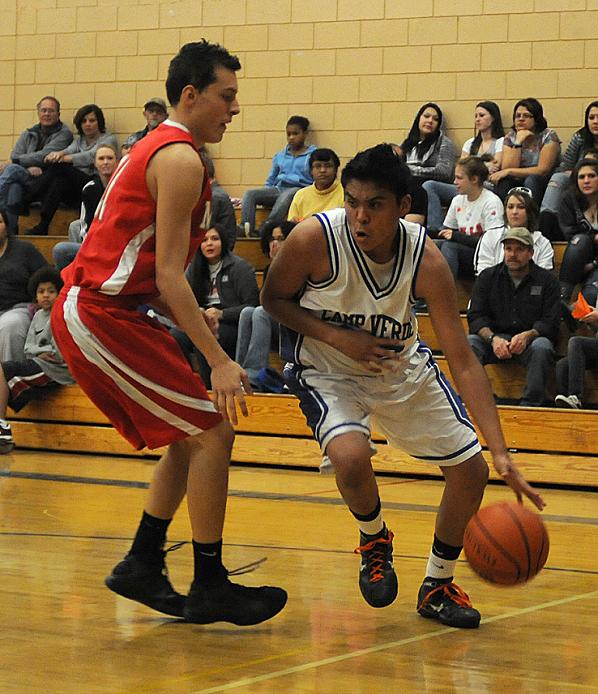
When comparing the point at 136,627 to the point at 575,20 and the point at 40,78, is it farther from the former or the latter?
the point at 40,78

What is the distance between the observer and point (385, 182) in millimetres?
3492

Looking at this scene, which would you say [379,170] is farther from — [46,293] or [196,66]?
[46,293]

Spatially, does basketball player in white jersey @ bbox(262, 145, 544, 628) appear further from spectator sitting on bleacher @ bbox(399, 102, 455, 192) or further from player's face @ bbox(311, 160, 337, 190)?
spectator sitting on bleacher @ bbox(399, 102, 455, 192)

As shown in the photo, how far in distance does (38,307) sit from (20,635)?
5.72m

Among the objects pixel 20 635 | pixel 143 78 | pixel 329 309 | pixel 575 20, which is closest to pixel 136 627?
pixel 20 635

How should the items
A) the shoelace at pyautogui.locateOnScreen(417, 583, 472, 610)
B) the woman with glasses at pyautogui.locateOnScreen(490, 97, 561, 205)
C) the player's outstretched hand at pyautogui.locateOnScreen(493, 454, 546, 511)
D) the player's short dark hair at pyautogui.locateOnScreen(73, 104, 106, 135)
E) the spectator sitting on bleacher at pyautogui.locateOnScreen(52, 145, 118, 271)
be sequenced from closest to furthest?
the player's outstretched hand at pyautogui.locateOnScreen(493, 454, 546, 511), the shoelace at pyautogui.locateOnScreen(417, 583, 472, 610), the woman with glasses at pyautogui.locateOnScreen(490, 97, 561, 205), the spectator sitting on bleacher at pyautogui.locateOnScreen(52, 145, 118, 271), the player's short dark hair at pyautogui.locateOnScreen(73, 104, 106, 135)

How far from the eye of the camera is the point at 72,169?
1084 cm

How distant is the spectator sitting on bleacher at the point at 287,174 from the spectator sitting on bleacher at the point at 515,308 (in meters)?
2.79

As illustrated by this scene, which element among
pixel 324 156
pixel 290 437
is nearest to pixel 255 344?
pixel 290 437

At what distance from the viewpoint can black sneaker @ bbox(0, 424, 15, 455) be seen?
7.97 meters

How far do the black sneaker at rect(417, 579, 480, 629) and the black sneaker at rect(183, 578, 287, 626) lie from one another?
450 mm

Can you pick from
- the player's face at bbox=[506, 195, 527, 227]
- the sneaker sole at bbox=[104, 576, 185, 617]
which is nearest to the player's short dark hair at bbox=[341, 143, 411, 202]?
the sneaker sole at bbox=[104, 576, 185, 617]

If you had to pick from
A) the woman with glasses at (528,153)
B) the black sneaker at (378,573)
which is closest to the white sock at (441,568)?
the black sneaker at (378,573)

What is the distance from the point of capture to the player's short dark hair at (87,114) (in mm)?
11133
